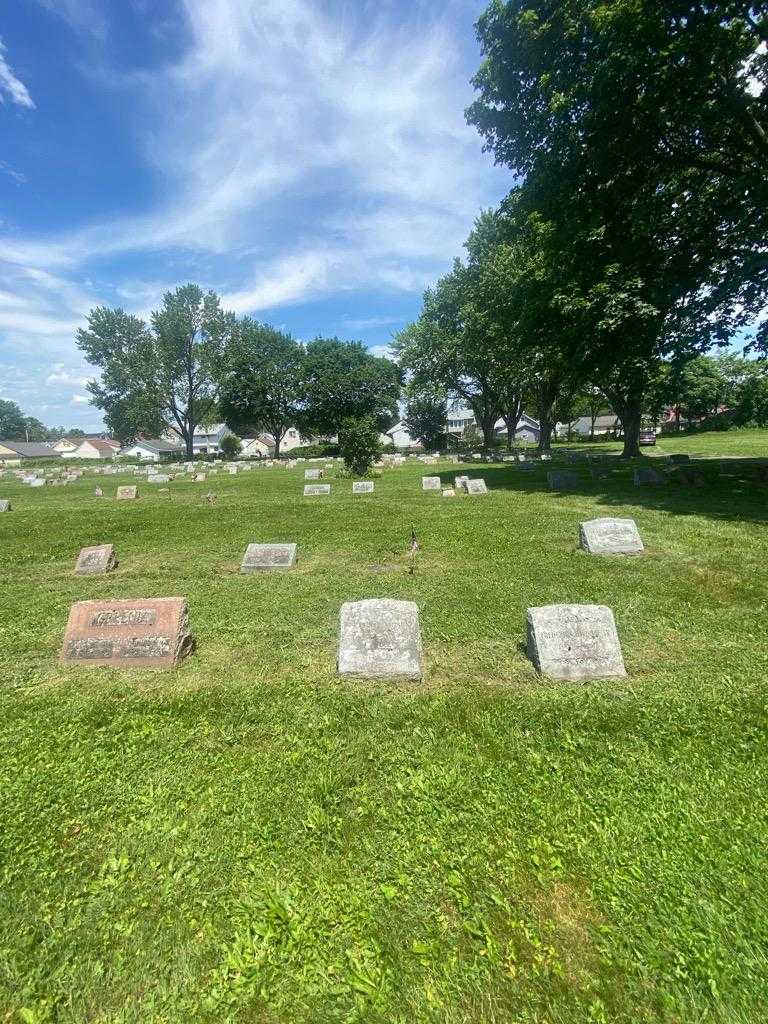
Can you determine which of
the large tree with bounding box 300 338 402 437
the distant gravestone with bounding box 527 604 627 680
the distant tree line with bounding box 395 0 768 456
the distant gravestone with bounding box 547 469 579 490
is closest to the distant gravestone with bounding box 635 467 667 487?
the distant gravestone with bounding box 547 469 579 490

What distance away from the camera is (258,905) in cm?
265

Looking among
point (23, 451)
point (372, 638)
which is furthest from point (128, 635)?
point (23, 451)

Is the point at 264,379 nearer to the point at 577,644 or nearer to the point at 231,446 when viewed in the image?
the point at 231,446

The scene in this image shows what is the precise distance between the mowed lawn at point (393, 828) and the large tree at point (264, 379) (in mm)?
58439

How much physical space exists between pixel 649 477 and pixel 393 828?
18668 millimetres

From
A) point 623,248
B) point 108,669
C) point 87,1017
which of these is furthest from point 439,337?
point 87,1017

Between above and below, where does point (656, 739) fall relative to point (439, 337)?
below

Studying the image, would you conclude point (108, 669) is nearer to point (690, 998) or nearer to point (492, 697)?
point (492, 697)

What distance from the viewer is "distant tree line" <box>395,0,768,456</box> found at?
13.0 meters

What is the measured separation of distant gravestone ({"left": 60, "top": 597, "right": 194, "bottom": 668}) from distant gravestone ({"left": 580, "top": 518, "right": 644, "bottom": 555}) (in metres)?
7.80

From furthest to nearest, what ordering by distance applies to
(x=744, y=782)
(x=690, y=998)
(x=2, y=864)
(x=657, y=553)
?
(x=657, y=553)
(x=744, y=782)
(x=2, y=864)
(x=690, y=998)

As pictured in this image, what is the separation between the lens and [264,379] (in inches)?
2447

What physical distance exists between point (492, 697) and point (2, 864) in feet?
13.1

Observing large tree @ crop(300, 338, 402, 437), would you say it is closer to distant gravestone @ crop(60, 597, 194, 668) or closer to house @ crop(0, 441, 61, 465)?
house @ crop(0, 441, 61, 465)
